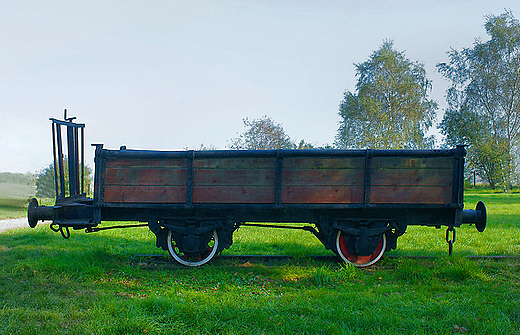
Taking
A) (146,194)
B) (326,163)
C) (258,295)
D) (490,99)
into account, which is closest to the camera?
(258,295)

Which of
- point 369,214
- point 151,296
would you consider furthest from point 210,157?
point 369,214

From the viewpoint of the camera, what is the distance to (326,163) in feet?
18.5

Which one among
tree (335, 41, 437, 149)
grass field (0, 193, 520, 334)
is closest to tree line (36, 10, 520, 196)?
tree (335, 41, 437, 149)

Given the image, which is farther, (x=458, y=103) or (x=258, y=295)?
(x=458, y=103)

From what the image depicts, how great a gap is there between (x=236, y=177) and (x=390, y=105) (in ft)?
97.2

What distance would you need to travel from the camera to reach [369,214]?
5.97 metres

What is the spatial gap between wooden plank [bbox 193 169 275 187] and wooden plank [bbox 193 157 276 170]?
61 mm

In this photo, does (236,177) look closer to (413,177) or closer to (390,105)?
(413,177)

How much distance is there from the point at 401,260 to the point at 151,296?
4145 mm

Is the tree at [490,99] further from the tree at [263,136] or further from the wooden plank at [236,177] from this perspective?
the wooden plank at [236,177]

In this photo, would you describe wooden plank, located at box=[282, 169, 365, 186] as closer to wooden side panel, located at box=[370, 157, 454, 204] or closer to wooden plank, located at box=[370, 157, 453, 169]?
wooden side panel, located at box=[370, 157, 454, 204]

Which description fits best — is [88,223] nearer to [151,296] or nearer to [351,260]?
[151,296]

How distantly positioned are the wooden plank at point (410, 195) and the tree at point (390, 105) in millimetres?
26426

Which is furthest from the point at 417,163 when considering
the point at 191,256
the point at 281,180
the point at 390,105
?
the point at 390,105
